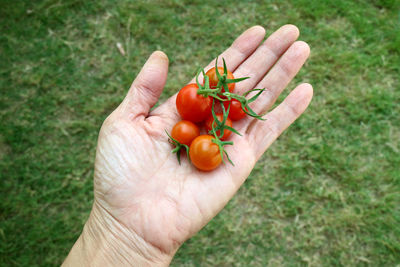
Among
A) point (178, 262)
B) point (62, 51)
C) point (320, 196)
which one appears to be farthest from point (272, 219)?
point (62, 51)

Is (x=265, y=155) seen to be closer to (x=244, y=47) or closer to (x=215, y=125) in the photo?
(x=244, y=47)

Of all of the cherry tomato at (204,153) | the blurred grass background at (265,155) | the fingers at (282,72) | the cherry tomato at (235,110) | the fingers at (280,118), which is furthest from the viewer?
the blurred grass background at (265,155)

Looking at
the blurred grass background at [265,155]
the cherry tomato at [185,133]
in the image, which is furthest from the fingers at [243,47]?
the blurred grass background at [265,155]

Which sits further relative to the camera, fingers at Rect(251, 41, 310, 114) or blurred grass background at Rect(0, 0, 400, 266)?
blurred grass background at Rect(0, 0, 400, 266)

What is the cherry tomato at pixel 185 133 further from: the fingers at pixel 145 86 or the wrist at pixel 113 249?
the wrist at pixel 113 249

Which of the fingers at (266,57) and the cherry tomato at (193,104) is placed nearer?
the cherry tomato at (193,104)

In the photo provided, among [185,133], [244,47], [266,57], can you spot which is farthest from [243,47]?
[185,133]

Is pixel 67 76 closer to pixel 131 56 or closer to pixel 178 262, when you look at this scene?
pixel 131 56

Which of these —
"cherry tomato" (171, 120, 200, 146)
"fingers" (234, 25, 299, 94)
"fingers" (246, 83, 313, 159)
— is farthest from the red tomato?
"fingers" (234, 25, 299, 94)

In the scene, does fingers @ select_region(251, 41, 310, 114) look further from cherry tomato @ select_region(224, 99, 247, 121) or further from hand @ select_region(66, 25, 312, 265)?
cherry tomato @ select_region(224, 99, 247, 121)
